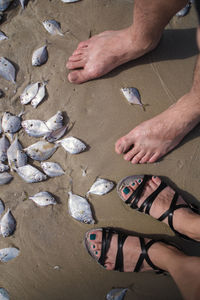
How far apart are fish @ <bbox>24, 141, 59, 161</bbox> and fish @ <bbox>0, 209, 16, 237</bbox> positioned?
61 cm

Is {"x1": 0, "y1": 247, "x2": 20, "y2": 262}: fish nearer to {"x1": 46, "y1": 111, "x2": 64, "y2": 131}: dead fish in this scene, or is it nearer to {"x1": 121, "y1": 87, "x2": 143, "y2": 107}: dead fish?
{"x1": 46, "y1": 111, "x2": 64, "y2": 131}: dead fish

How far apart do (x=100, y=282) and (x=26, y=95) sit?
1.87 m

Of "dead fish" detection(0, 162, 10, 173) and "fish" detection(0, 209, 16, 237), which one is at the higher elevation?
"dead fish" detection(0, 162, 10, 173)

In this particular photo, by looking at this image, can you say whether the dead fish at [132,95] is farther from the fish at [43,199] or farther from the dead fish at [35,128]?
the fish at [43,199]

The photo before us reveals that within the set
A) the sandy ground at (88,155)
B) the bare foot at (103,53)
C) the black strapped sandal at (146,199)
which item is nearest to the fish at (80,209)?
the sandy ground at (88,155)

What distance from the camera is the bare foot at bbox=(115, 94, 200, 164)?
1.92 m

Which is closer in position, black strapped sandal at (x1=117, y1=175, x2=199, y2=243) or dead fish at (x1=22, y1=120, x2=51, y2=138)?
black strapped sandal at (x1=117, y1=175, x2=199, y2=243)

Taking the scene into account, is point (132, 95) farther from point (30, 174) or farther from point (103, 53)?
point (30, 174)

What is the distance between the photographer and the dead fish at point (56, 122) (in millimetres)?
2090

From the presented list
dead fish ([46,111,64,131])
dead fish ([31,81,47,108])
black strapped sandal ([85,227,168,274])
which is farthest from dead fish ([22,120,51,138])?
black strapped sandal ([85,227,168,274])

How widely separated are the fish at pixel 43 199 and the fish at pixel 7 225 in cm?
28

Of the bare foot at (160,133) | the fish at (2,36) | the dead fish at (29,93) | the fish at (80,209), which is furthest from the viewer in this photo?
the fish at (2,36)

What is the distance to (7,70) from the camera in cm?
218

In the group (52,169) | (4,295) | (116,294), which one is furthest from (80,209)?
(4,295)
